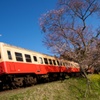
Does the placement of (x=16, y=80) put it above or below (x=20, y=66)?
below

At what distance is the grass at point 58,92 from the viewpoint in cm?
1384

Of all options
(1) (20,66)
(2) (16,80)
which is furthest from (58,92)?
(1) (20,66)

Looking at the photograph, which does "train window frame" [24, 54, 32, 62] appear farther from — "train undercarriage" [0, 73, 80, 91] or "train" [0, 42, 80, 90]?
"train undercarriage" [0, 73, 80, 91]

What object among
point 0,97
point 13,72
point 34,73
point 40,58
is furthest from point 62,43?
point 0,97

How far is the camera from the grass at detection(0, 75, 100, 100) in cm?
1384

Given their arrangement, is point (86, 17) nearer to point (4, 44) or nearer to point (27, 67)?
point (27, 67)

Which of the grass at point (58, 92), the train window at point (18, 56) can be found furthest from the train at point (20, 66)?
the grass at point (58, 92)

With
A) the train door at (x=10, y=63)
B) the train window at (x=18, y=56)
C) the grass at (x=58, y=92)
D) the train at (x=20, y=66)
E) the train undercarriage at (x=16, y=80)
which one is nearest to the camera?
the grass at (x=58, y=92)

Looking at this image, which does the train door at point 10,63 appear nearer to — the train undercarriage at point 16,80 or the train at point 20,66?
the train at point 20,66

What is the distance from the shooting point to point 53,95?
15758mm

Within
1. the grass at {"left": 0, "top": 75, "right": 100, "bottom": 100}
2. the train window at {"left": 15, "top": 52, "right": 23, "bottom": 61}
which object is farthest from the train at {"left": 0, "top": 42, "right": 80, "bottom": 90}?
the grass at {"left": 0, "top": 75, "right": 100, "bottom": 100}

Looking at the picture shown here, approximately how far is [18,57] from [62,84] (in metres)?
3.94

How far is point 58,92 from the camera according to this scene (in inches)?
658

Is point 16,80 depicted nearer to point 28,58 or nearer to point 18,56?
point 18,56
